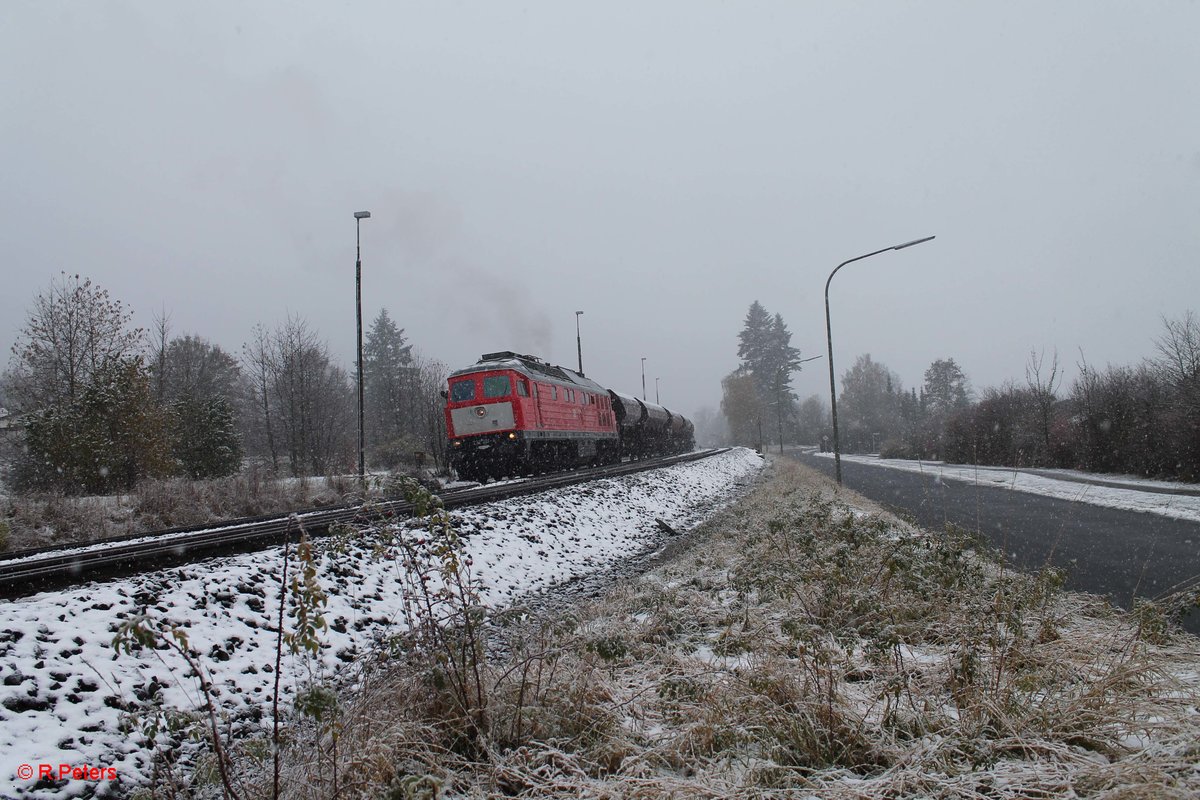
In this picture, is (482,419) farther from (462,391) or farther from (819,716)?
(819,716)

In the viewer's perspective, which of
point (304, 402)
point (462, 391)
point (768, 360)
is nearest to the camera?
point (462, 391)

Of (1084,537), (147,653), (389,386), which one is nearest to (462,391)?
(147,653)

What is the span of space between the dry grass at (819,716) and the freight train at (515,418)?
42.4 ft

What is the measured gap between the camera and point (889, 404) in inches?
3477

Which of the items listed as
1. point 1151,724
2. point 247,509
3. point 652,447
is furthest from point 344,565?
point 652,447

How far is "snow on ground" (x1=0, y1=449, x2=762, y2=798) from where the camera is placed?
10.7ft

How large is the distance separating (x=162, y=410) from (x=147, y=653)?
18.4m

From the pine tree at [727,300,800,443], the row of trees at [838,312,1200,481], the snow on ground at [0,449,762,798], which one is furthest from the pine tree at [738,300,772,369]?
the snow on ground at [0,449,762,798]

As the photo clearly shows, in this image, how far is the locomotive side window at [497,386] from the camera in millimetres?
17594

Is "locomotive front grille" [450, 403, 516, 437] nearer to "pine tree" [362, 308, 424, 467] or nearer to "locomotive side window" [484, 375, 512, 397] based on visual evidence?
"locomotive side window" [484, 375, 512, 397]

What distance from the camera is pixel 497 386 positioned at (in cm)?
1770

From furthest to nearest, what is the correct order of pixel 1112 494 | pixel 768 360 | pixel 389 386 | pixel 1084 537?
pixel 768 360 → pixel 389 386 → pixel 1112 494 → pixel 1084 537

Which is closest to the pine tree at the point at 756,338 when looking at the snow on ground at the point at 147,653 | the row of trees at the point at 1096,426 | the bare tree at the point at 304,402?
the row of trees at the point at 1096,426

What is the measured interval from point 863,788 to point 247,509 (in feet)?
50.9
